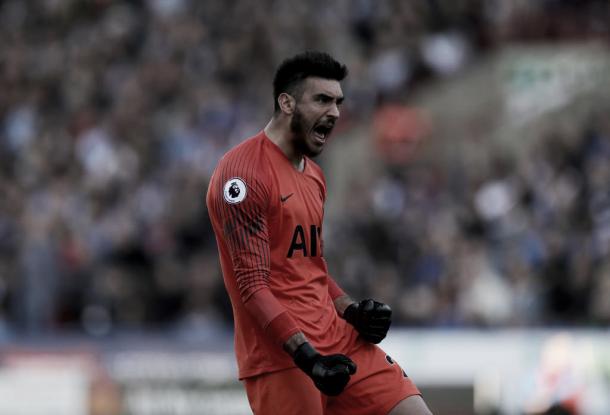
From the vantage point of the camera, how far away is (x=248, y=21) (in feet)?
68.5

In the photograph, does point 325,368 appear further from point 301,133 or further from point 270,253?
point 301,133

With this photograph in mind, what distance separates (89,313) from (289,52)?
20.1 feet

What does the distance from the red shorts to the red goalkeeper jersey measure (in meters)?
0.08

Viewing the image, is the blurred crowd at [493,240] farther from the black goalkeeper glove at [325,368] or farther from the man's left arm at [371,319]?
the black goalkeeper glove at [325,368]

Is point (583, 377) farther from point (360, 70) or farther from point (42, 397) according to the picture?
point (360, 70)

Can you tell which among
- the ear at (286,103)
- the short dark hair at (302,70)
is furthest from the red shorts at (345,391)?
the short dark hair at (302,70)

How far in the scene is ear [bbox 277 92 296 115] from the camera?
23.0 ft

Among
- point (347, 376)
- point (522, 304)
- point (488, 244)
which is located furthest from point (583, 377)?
point (347, 376)

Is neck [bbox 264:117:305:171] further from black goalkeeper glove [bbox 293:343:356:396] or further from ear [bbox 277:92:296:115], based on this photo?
black goalkeeper glove [bbox 293:343:356:396]

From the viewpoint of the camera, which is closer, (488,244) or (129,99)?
(488,244)

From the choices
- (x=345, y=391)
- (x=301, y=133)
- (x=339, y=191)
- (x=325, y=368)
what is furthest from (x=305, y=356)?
(x=339, y=191)

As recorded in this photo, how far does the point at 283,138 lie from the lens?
23.4 ft

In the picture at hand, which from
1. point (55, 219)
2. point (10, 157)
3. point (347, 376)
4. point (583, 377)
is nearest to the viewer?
point (347, 376)

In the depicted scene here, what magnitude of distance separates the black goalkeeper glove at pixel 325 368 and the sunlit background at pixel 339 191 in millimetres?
4711
